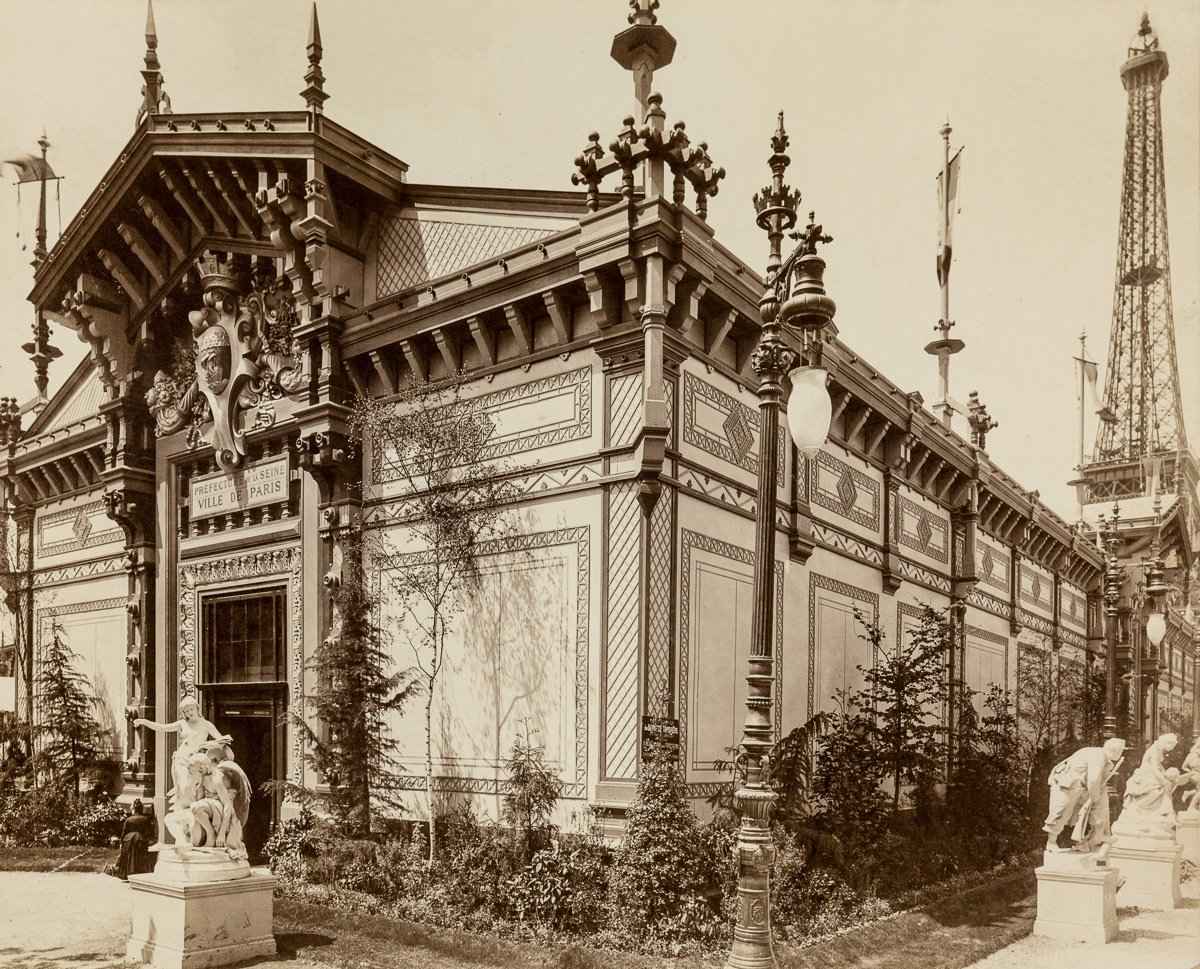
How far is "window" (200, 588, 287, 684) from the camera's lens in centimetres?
1777

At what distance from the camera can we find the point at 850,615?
18.4 meters

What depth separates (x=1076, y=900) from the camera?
12.0m

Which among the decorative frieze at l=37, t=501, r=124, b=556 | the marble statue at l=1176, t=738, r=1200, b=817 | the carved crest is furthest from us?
the decorative frieze at l=37, t=501, r=124, b=556

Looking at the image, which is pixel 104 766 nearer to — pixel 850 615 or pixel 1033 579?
pixel 850 615

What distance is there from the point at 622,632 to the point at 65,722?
14703 mm

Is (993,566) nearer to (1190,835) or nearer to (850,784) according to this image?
(1190,835)

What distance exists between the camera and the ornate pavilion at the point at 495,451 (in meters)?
13.1

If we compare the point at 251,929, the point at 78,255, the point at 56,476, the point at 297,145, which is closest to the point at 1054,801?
the point at 251,929

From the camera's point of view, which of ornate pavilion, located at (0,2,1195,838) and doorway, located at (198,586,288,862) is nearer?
ornate pavilion, located at (0,2,1195,838)

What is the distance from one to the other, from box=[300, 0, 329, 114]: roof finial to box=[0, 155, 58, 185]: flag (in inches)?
155

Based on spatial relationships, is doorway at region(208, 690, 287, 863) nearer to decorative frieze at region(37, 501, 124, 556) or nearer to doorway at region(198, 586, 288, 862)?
doorway at region(198, 586, 288, 862)

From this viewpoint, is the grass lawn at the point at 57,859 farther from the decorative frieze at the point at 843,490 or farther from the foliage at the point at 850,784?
the decorative frieze at the point at 843,490

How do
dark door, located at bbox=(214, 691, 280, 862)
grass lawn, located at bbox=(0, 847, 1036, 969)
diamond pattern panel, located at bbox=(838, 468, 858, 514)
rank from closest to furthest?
grass lawn, located at bbox=(0, 847, 1036, 969), dark door, located at bbox=(214, 691, 280, 862), diamond pattern panel, located at bbox=(838, 468, 858, 514)

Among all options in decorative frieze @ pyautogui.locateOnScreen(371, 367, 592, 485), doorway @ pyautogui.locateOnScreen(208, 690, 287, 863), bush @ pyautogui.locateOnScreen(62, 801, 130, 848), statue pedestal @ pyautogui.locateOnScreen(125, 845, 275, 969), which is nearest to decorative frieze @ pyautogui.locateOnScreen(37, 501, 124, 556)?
bush @ pyautogui.locateOnScreen(62, 801, 130, 848)
